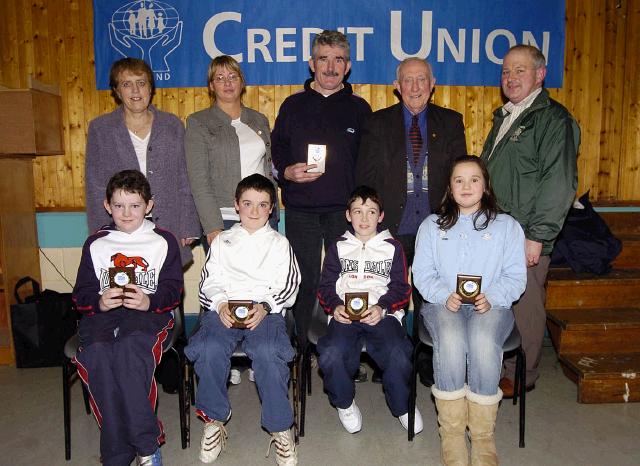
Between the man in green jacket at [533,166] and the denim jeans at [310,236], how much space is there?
965mm

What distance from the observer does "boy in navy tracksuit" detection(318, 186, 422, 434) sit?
270 centimetres

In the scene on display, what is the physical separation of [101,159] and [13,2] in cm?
208

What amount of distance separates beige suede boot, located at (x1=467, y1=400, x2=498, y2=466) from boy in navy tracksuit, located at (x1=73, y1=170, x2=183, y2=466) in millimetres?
1485

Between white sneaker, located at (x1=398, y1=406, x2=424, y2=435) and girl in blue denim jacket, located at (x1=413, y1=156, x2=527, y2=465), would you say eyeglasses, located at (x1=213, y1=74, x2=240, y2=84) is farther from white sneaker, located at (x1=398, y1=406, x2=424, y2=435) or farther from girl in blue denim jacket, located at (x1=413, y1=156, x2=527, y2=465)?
white sneaker, located at (x1=398, y1=406, x2=424, y2=435)

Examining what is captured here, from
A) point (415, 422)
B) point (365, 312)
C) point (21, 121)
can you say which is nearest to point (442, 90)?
point (365, 312)

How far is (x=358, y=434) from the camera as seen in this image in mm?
2873

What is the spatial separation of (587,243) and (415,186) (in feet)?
5.27

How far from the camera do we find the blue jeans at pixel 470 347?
98.9 inches

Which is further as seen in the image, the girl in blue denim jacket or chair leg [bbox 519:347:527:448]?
chair leg [bbox 519:347:527:448]

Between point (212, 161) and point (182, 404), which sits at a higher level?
point (212, 161)

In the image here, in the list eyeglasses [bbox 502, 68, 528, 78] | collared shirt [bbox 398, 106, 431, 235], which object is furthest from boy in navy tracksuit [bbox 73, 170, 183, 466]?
eyeglasses [bbox 502, 68, 528, 78]

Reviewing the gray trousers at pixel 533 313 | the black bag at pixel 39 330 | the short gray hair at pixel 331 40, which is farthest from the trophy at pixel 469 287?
the black bag at pixel 39 330

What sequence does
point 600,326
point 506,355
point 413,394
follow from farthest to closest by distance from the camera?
1. point 600,326
2. point 506,355
3. point 413,394

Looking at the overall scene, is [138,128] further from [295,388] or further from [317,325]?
[295,388]
